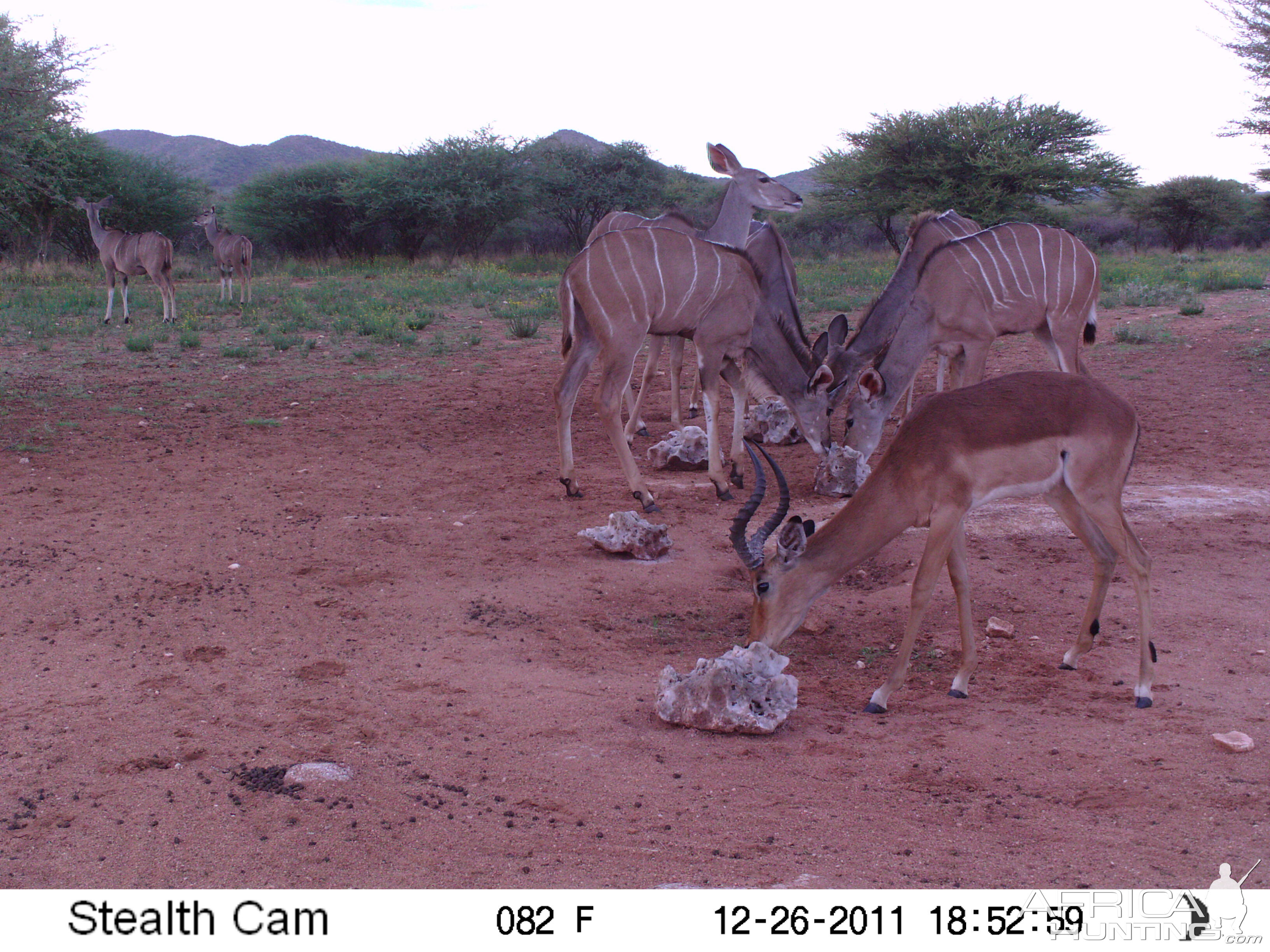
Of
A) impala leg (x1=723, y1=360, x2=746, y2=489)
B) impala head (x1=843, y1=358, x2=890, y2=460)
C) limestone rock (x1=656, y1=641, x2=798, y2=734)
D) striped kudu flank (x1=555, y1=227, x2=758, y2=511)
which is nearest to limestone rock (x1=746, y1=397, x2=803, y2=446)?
impala leg (x1=723, y1=360, x2=746, y2=489)

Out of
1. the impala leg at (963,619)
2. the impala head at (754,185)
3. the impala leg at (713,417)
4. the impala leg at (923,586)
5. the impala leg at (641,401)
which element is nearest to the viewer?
the impala leg at (923,586)

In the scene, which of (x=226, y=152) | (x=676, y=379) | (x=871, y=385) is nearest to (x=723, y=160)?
(x=676, y=379)

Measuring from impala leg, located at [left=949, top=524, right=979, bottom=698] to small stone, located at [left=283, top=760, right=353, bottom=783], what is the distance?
106 inches

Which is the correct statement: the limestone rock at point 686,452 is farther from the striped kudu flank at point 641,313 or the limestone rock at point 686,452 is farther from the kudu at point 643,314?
the striped kudu flank at point 641,313

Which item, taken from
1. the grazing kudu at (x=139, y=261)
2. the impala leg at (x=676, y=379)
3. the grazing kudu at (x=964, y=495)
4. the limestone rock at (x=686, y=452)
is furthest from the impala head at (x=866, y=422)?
the grazing kudu at (x=139, y=261)

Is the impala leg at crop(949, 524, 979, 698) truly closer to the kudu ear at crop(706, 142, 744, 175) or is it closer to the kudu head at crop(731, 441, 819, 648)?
the kudu head at crop(731, 441, 819, 648)

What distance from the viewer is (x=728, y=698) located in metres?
4.19

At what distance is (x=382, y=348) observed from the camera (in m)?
14.5

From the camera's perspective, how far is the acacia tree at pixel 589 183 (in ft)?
126

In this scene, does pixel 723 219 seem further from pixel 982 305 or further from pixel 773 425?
pixel 982 305

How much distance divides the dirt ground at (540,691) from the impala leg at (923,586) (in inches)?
5.5

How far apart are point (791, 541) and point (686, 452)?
13.3ft

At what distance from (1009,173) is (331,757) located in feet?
99.7

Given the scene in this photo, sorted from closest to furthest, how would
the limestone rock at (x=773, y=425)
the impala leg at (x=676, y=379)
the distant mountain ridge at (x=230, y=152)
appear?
the limestone rock at (x=773, y=425) → the impala leg at (x=676, y=379) → the distant mountain ridge at (x=230, y=152)
